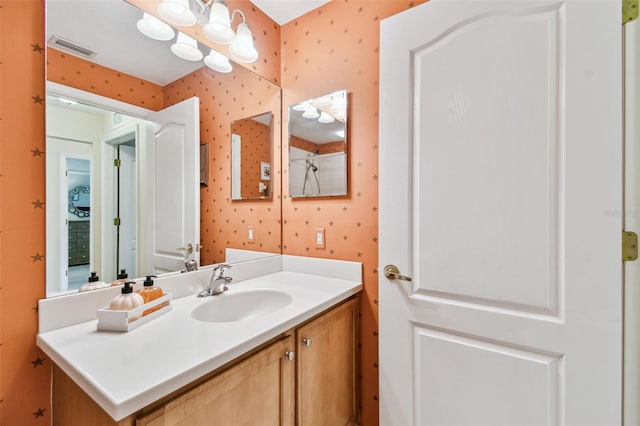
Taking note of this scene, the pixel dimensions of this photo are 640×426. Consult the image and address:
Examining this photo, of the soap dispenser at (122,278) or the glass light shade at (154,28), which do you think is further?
the glass light shade at (154,28)

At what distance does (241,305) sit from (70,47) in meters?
1.18

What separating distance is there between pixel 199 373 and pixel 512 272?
1.03 meters

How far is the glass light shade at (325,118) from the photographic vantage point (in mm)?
1550

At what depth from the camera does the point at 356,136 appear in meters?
1.49

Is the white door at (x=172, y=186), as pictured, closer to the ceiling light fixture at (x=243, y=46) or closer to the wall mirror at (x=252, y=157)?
the wall mirror at (x=252, y=157)

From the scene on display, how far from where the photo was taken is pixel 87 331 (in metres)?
0.88

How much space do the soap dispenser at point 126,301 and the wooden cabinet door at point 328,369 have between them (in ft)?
1.81

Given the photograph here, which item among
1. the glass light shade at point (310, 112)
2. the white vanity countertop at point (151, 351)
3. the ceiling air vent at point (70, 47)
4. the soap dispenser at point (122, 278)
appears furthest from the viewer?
the glass light shade at point (310, 112)

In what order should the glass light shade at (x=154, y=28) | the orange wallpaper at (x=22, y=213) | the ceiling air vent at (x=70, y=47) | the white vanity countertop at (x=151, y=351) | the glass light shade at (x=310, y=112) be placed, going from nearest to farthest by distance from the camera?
the white vanity countertop at (x=151, y=351) < the orange wallpaper at (x=22, y=213) < the ceiling air vent at (x=70, y=47) < the glass light shade at (x=154, y=28) < the glass light shade at (x=310, y=112)

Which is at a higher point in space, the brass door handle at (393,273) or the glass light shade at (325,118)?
the glass light shade at (325,118)

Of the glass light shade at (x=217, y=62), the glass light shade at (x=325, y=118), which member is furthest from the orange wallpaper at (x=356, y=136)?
the glass light shade at (x=217, y=62)

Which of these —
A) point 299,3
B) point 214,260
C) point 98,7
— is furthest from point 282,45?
point 214,260

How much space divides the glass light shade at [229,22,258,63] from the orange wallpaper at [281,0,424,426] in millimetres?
349

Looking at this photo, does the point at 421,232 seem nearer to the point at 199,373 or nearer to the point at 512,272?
the point at 512,272
